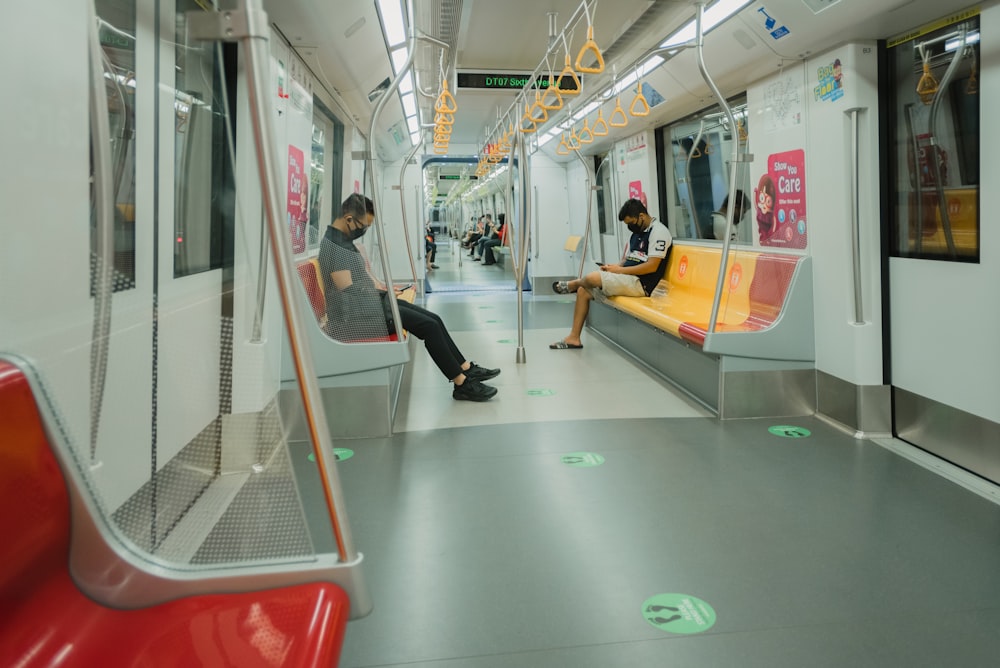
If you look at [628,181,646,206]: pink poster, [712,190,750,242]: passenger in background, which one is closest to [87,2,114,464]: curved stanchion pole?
[712,190,750,242]: passenger in background

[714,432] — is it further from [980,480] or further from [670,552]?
A: [670,552]

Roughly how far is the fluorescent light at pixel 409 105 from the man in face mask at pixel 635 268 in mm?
2815

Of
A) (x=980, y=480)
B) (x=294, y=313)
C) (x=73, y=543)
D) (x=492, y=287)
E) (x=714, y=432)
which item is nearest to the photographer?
(x=294, y=313)

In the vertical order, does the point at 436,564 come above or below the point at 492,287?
below

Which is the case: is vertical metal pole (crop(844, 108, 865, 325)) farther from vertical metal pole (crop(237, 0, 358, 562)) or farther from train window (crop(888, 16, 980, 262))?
vertical metal pole (crop(237, 0, 358, 562))

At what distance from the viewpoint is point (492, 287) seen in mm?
13164

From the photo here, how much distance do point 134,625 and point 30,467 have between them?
37 cm

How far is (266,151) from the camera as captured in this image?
1184 millimetres

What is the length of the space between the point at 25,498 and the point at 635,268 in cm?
592

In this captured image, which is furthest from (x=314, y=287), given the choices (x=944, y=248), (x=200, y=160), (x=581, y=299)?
(x=581, y=299)

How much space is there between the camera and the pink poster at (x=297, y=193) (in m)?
3.84

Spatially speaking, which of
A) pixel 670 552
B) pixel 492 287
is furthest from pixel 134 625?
pixel 492 287

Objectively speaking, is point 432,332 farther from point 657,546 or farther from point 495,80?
point 495,80

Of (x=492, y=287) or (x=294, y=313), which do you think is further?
(x=492, y=287)
